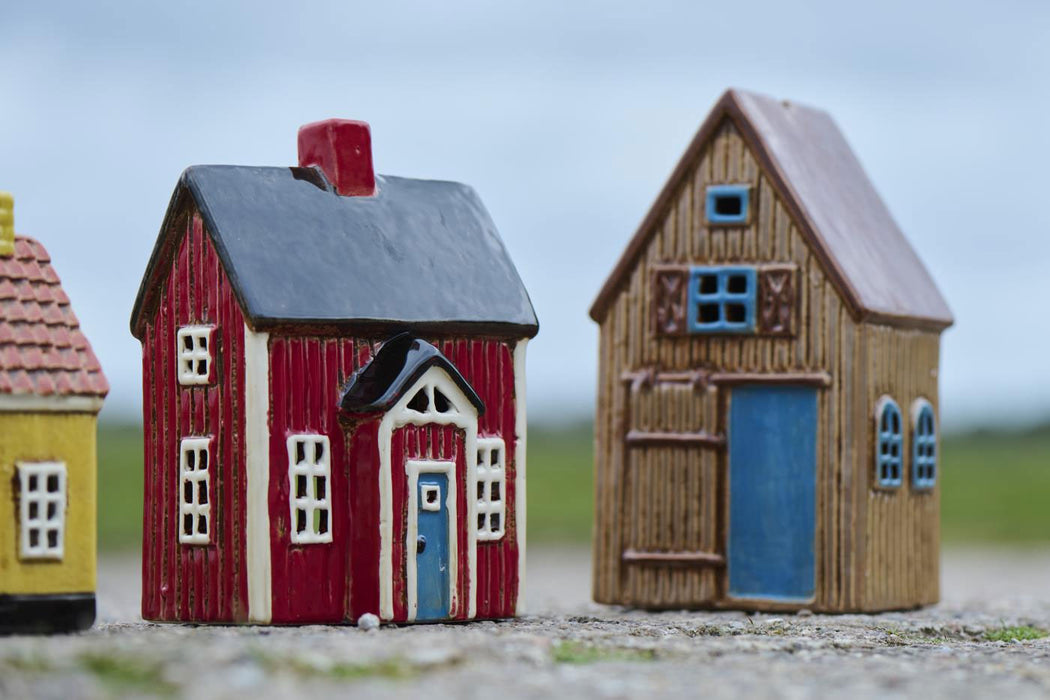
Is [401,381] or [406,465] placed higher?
[401,381]

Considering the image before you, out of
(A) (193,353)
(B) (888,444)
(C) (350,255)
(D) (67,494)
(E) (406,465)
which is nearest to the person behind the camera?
(D) (67,494)

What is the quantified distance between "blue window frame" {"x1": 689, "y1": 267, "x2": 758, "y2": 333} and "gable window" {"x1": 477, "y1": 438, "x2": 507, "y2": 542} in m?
3.73

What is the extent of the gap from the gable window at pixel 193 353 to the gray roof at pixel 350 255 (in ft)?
2.29

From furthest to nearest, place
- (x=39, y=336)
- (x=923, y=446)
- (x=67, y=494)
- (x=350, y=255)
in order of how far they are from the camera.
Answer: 1. (x=923, y=446)
2. (x=350, y=255)
3. (x=39, y=336)
4. (x=67, y=494)

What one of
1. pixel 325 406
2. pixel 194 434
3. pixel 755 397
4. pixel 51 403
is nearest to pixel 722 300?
pixel 755 397

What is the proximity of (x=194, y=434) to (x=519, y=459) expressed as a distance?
312 centimetres

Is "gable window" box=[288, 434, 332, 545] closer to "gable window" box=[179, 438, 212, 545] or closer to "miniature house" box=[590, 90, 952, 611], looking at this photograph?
"gable window" box=[179, 438, 212, 545]

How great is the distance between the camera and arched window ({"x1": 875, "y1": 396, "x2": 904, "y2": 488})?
22.0 m

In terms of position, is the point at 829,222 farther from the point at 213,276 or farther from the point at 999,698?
the point at 999,698

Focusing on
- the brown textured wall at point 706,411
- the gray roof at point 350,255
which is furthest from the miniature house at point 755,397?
the gray roof at point 350,255

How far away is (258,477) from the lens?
18.0 m

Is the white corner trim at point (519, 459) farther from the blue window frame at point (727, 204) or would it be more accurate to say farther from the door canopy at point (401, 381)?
the blue window frame at point (727, 204)

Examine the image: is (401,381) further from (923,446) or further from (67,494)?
(923,446)

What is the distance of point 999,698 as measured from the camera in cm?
1435
